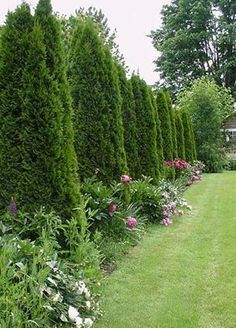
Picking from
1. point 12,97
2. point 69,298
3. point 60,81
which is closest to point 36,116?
point 12,97

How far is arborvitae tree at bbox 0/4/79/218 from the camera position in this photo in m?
4.44

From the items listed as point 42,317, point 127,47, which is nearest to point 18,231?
point 42,317

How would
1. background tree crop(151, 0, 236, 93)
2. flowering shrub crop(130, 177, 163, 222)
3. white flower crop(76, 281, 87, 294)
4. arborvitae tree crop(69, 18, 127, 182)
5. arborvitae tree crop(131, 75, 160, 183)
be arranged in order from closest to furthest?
white flower crop(76, 281, 87, 294), arborvitae tree crop(69, 18, 127, 182), flowering shrub crop(130, 177, 163, 222), arborvitae tree crop(131, 75, 160, 183), background tree crop(151, 0, 236, 93)

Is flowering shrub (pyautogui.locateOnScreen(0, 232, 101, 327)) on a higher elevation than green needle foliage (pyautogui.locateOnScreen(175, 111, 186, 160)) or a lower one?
lower

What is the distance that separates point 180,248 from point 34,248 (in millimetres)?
3314

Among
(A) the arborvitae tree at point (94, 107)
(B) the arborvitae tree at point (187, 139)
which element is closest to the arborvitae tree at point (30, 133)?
(A) the arborvitae tree at point (94, 107)

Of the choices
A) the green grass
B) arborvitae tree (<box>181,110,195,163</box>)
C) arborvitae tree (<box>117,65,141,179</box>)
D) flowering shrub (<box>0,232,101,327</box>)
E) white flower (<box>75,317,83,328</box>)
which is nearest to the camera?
flowering shrub (<box>0,232,101,327</box>)

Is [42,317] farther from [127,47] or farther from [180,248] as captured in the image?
[127,47]

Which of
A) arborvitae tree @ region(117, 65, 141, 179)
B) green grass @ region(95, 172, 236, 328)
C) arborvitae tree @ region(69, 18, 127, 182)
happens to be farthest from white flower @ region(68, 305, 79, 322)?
arborvitae tree @ region(117, 65, 141, 179)

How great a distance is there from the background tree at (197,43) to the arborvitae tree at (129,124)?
2412cm

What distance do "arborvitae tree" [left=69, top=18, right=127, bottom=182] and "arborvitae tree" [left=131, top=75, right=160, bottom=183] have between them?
8.49ft

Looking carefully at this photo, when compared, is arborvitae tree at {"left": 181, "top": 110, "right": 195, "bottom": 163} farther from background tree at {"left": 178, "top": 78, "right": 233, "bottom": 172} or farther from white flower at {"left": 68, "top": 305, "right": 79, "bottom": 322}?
white flower at {"left": 68, "top": 305, "right": 79, "bottom": 322}

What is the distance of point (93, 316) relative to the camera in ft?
11.7

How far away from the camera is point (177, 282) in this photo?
4676mm
